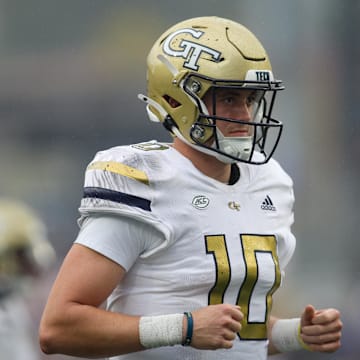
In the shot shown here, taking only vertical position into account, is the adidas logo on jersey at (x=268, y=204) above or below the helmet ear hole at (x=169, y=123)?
below

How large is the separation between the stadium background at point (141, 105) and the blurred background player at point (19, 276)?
6.2 inches

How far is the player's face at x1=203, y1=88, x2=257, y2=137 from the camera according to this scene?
8.22 ft

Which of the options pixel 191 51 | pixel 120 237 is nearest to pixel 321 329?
pixel 120 237

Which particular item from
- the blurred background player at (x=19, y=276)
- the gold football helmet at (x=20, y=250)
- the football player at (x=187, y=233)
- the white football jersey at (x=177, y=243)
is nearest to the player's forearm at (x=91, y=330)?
the football player at (x=187, y=233)

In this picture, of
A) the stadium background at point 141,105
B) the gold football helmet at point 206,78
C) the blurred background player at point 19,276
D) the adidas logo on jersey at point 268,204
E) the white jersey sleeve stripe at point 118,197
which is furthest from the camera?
the stadium background at point 141,105

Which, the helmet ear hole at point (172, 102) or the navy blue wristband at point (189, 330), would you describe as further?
the helmet ear hole at point (172, 102)

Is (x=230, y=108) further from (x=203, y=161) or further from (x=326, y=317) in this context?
(x=326, y=317)

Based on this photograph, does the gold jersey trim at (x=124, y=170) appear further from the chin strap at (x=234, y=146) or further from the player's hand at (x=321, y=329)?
the player's hand at (x=321, y=329)

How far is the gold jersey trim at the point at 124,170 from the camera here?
8.00 ft

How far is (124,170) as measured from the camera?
2.44m

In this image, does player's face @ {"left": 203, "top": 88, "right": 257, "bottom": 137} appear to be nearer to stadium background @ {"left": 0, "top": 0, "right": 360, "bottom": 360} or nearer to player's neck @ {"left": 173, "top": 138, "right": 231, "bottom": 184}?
player's neck @ {"left": 173, "top": 138, "right": 231, "bottom": 184}

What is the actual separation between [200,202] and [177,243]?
0.34 ft

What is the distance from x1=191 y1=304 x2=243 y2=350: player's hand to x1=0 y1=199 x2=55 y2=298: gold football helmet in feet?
8.89

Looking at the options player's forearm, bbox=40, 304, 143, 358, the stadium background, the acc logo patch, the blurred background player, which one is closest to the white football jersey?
the acc logo patch
